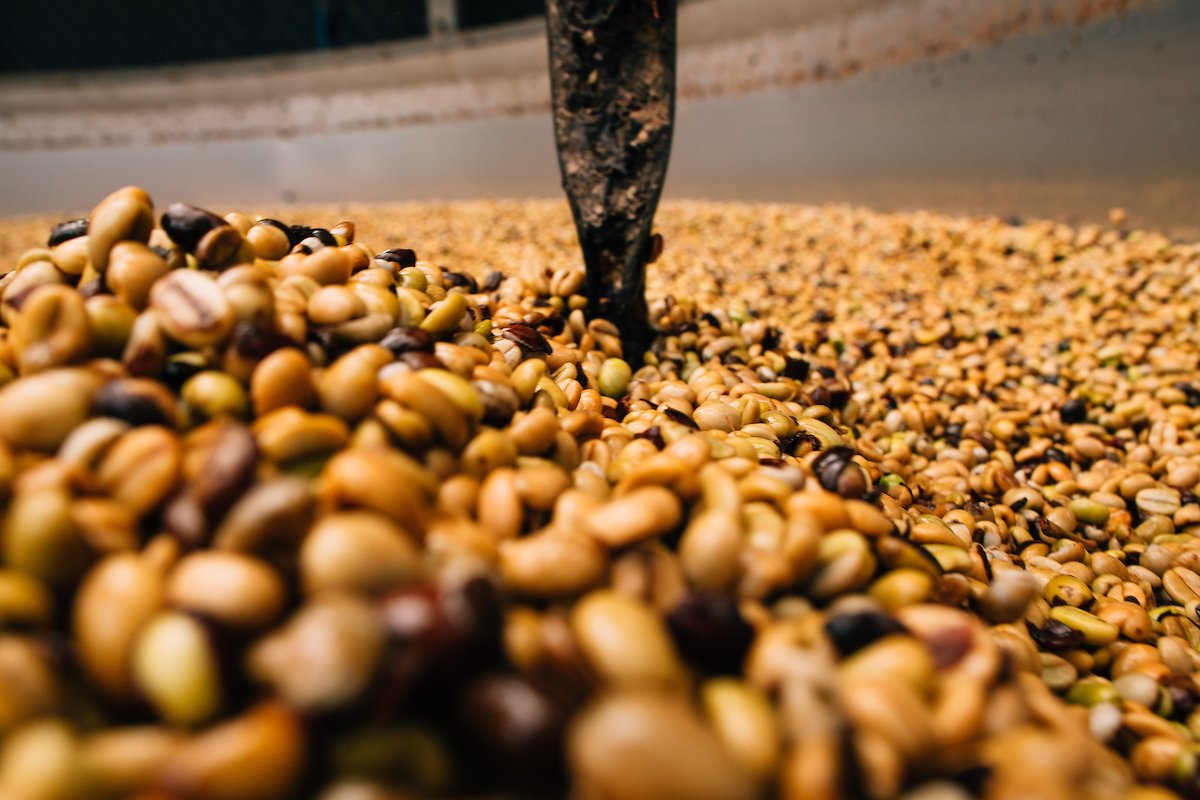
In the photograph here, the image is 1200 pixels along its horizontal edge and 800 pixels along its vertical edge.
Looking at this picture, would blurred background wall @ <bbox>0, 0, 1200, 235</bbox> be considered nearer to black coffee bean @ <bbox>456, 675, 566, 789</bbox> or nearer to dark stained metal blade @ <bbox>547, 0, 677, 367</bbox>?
dark stained metal blade @ <bbox>547, 0, 677, 367</bbox>

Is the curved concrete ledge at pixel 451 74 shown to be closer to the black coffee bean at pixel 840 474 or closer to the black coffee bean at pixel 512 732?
the black coffee bean at pixel 840 474

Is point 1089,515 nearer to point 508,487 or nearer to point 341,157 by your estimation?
point 508,487

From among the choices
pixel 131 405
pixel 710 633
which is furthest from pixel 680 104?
pixel 710 633

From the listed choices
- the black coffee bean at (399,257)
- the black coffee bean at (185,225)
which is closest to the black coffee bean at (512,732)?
the black coffee bean at (185,225)

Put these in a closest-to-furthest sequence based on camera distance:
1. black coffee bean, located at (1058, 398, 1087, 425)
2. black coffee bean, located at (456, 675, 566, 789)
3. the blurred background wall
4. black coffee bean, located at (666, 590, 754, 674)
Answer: black coffee bean, located at (456, 675, 566, 789) < black coffee bean, located at (666, 590, 754, 674) < black coffee bean, located at (1058, 398, 1087, 425) < the blurred background wall

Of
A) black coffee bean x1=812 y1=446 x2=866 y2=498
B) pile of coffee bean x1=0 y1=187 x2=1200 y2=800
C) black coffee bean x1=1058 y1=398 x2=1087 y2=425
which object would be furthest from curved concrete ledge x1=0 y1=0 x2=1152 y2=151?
black coffee bean x1=812 y1=446 x2=866 y2=498

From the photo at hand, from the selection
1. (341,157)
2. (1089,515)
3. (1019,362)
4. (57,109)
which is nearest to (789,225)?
(1019,362)
